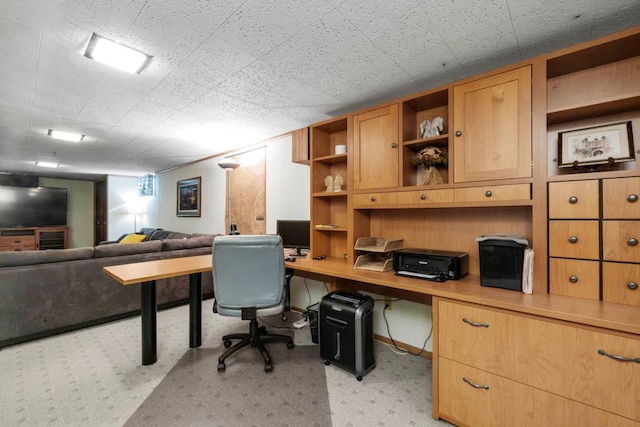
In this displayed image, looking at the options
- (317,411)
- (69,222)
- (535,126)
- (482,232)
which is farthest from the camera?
(69,222)

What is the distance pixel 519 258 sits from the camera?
1.63m

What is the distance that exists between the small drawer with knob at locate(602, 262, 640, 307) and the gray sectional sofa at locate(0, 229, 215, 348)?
400 cm

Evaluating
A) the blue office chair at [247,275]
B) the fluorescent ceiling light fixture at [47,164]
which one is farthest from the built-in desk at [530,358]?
the fluorescent ceiling light fixture at [47,164]

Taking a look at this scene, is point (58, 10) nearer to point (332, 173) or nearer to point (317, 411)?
point (332, 173)

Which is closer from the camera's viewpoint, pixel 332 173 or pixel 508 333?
pixel 508 333

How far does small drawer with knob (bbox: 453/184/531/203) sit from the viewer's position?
1.67m

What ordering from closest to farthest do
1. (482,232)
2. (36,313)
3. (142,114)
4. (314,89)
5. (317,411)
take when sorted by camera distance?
(317,411)
(482,232)
(314,89)
(36,313)
(142,114)

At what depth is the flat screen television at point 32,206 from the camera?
264 inches

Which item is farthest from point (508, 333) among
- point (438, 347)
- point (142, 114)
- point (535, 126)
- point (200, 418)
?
point (142, 114)

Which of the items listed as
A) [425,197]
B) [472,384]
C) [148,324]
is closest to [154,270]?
[148,324]

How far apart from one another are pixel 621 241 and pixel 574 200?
0.28 m

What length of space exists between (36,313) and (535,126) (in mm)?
4418

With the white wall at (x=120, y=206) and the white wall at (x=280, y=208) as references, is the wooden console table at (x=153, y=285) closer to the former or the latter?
the white wall at (x=280, y=208)

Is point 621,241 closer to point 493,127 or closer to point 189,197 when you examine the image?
point 493,127
